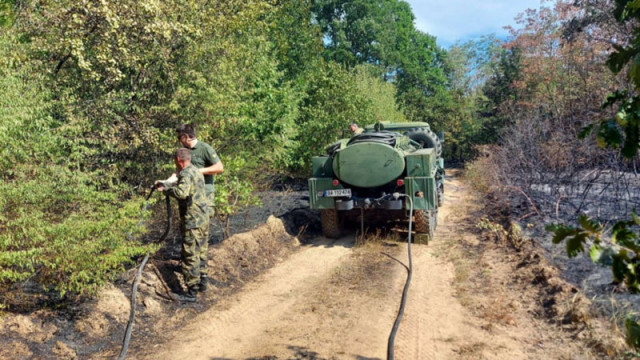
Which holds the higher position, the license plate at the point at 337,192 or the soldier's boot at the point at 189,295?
the license plate at the point at 337,192

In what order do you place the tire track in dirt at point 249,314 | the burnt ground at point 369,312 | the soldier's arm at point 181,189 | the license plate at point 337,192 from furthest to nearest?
the license plate at point 337,192, the soldier's arm at point 181,189, the tire track in dirt at point 249,314, the burnt ground at point 369,312

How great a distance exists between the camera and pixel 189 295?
5.91 m

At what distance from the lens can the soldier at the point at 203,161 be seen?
19.9 ft

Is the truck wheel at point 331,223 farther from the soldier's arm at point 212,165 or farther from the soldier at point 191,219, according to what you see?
the soldier at point 191,219

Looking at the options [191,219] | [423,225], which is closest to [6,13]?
[191,219]

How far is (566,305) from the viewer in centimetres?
500

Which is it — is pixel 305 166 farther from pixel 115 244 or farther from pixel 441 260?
pixel 115 244

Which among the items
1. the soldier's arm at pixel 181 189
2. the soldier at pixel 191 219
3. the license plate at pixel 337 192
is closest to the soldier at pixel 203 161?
Result: the soldier at pixel 191 219

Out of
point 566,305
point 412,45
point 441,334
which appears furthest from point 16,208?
point 412,45

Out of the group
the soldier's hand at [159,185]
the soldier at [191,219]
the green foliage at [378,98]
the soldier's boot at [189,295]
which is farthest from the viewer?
the green foliage at [378,98]

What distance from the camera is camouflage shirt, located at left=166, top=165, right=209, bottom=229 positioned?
18.2ft

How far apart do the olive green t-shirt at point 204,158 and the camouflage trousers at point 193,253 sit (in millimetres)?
688

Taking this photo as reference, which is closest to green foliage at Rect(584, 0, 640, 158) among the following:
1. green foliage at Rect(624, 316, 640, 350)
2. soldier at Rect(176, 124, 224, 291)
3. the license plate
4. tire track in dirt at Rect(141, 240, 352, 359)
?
green foliage at Rect(624, 316, 640, 350)

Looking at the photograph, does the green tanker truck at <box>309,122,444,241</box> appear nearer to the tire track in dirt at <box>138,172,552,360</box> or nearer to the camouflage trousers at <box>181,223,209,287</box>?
the tire track in dirt at <box>138,172,552,360</box>
